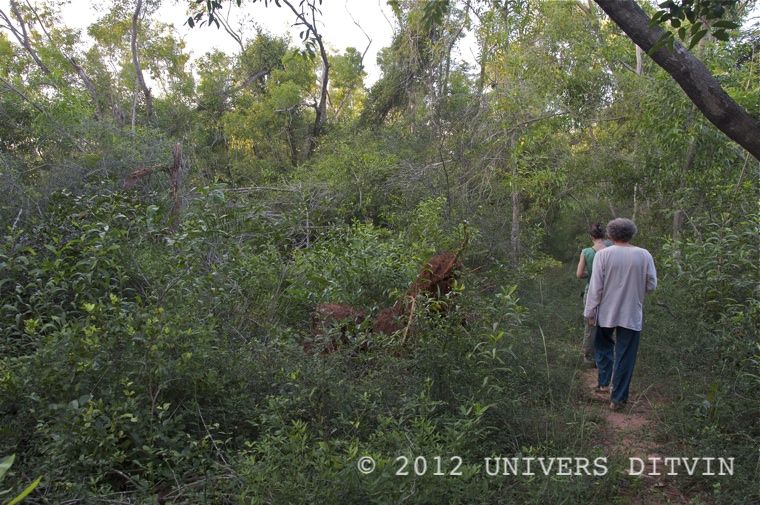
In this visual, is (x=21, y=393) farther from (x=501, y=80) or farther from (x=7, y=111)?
(x=7, y=111)

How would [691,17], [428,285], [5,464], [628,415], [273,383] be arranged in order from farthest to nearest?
1. [428,285]
2. [628,415]
3. [273,383]
4. [691,17]
5. [5,464]

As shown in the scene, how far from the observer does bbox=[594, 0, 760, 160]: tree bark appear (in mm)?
3531

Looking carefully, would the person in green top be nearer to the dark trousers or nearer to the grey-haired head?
the grey-haired head

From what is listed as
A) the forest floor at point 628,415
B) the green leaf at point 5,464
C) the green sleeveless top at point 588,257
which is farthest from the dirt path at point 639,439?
the green leaf at point 5,464

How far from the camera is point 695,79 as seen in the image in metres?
3.65

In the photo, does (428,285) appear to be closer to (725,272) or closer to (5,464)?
(725,272)

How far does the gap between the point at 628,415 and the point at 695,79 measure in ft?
8.23

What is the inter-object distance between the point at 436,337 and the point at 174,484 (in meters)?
1.99

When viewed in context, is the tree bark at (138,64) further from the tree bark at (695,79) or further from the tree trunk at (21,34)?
the tree bark at (695,79)

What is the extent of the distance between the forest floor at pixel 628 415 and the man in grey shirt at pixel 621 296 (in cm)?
23

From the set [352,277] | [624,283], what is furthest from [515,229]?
[624,283]

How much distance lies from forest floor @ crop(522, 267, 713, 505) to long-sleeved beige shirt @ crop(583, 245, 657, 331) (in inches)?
21.6

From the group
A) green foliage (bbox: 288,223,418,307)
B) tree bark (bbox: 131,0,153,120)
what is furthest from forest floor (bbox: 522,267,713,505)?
tree bark (bbox: 131,0,153,120)

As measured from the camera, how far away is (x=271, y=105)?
18828 mm
